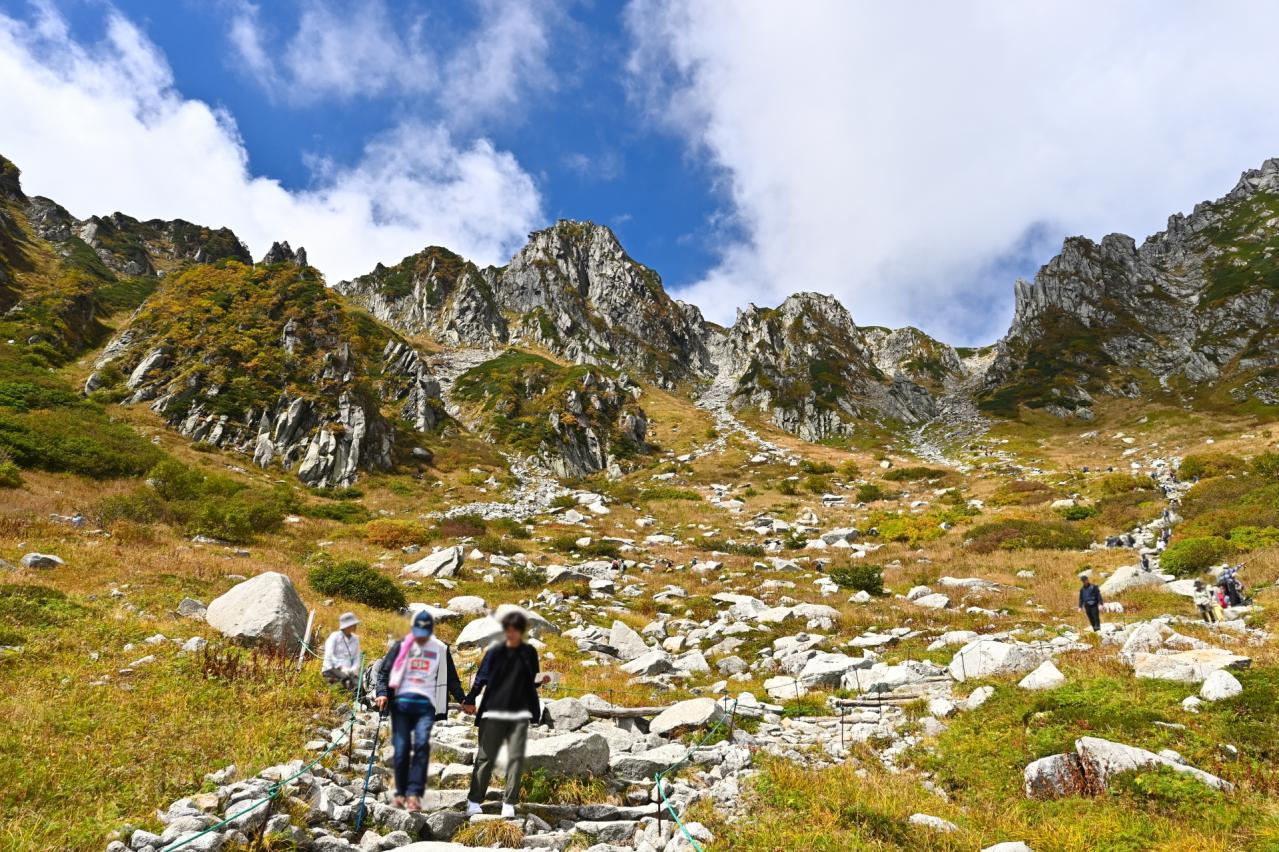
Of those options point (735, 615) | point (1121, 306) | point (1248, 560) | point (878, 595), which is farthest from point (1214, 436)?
point (1121, 306)

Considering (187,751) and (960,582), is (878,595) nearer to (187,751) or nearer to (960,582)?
(960,582)

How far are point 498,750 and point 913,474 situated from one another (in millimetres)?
57732

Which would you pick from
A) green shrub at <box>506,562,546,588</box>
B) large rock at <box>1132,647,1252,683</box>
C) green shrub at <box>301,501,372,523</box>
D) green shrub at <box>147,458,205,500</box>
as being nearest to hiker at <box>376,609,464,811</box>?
large rock at <box>1132,647,1252,683</box>

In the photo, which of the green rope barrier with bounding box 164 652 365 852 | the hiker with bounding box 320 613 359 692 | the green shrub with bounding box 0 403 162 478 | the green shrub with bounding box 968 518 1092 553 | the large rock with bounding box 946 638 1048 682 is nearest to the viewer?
the green rope barrier with bounding box 164 652 365 852

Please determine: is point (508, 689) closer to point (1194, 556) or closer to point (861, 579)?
point (861, 579)

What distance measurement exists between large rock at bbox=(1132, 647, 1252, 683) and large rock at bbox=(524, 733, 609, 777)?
9416 millimetres

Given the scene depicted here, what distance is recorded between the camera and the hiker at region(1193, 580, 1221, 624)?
13.8 m

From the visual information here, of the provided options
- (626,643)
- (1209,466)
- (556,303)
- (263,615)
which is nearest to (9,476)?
(263,615)

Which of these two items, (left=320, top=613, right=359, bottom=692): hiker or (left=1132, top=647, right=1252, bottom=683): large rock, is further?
(left=1132, top=647, right=1252, bottom=683): large rock

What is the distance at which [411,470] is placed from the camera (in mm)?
48406

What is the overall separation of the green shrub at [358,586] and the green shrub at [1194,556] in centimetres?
2597

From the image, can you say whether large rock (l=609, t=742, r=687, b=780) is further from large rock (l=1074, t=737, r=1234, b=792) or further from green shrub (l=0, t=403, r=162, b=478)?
green shrub (l=0, t=403, r=162, b=478)

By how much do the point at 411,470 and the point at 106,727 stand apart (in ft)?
142

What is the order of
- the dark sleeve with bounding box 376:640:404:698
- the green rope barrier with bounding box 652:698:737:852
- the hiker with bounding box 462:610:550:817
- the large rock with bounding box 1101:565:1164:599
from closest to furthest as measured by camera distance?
the hiker with bounding box 462:610:550:817, the green rope barrier with bounding box 652:698:737:852, the dark sleeve with bounding box 376:640:404:698, the large rock with bounding box 1101:565:1164:599
